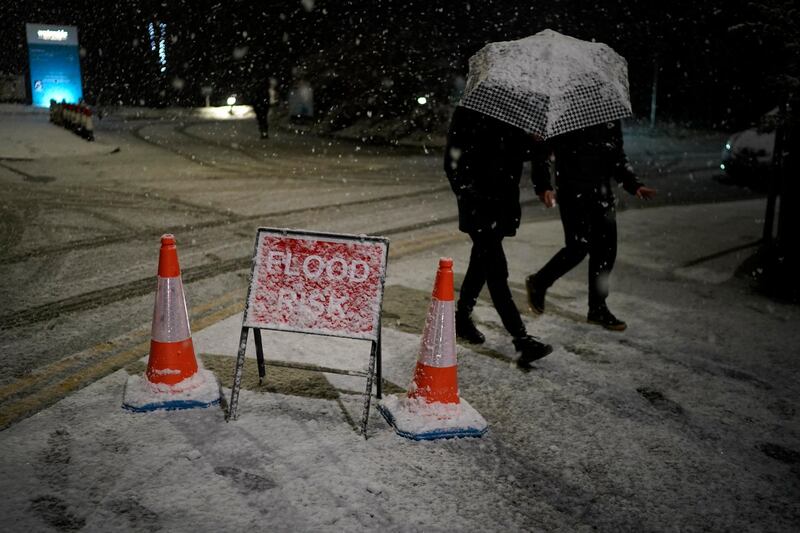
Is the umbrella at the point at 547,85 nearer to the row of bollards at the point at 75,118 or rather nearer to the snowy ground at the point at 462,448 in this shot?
the snowy ground at the point at 462,448

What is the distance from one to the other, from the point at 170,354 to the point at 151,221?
5365 mm

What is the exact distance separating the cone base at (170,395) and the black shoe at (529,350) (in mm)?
1846

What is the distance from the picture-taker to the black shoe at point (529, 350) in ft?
13.6

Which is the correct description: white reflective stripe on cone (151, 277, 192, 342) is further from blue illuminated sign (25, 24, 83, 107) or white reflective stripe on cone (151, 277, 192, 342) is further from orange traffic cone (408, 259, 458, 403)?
blue illuminated sign (25, 24, 83, 107)

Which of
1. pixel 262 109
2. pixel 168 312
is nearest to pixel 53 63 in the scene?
pixel 262 109

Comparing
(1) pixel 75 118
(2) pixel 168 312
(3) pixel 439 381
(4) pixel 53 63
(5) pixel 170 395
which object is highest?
(4) pixel 53 63

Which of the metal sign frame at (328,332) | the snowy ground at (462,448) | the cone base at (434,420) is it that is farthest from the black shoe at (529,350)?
the metal sign frame at (328,332)

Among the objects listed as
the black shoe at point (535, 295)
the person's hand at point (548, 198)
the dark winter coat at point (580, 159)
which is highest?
the dark winter coat at point (580, 159)

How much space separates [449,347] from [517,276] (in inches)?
118

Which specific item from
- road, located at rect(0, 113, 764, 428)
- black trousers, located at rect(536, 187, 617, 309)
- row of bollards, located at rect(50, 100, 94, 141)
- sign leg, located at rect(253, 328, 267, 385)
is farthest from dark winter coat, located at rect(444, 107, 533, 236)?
row of bollards, located at rect(50, 100, 94, 141)

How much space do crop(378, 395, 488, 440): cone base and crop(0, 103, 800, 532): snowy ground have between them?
0.05m

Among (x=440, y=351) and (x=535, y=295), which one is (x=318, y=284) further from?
(x=535, y=295)

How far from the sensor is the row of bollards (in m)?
19.2

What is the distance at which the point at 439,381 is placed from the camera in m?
3.34
